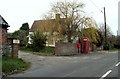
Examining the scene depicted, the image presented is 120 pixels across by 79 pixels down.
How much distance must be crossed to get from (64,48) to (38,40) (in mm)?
8125

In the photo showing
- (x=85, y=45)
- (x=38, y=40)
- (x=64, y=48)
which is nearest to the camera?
(x=64, y=48)

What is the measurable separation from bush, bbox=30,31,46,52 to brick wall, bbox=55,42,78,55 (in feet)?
18.7

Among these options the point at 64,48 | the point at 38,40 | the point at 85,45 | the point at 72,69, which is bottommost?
the point at 72,69

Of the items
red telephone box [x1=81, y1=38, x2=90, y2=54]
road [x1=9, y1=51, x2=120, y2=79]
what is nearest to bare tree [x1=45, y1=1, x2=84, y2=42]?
red telephone box [x1=81, y1=38, x2=90, y2=54]

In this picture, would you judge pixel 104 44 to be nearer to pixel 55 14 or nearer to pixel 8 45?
pixel 55 14

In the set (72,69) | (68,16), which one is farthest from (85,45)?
(72,69)

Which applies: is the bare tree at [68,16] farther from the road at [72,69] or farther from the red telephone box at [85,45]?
the road at [72,69]

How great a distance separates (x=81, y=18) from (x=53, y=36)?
5.86 metres

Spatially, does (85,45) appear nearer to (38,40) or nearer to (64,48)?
(38,40)

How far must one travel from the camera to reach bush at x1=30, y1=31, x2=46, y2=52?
49.0m

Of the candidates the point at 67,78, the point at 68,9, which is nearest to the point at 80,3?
the point at 68,9

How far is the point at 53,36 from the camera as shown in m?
55.9

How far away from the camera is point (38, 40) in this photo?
4928 cm

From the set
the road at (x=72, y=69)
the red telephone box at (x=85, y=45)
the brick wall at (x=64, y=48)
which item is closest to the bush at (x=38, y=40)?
the brick wall at (x=64, y=48)
